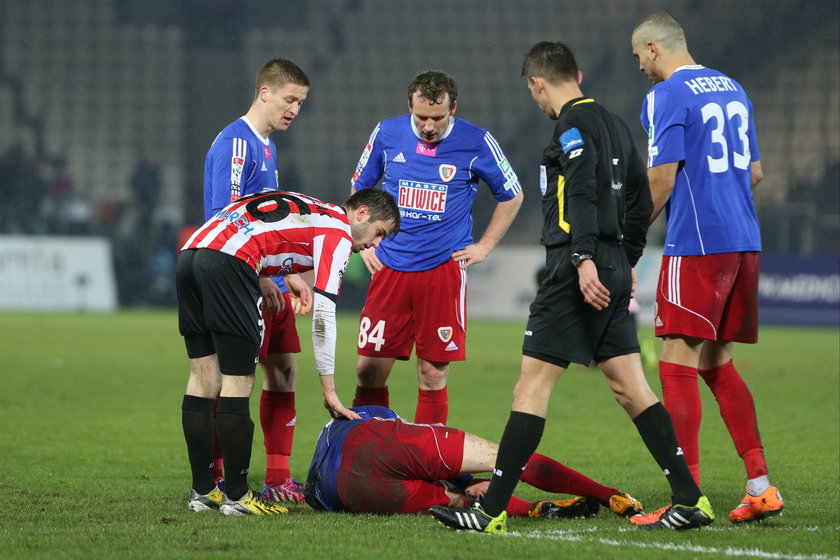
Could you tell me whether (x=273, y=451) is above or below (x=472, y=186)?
below

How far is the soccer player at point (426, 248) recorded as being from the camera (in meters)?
6.49

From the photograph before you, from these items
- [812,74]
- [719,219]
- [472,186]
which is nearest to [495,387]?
[472,186]

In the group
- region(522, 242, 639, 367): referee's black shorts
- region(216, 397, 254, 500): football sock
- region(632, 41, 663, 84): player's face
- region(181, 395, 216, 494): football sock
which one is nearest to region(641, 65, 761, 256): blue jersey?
Answer: region(632, 41, 663, 84): player's face

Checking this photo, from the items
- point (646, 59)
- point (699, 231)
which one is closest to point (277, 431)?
point (699, 231)

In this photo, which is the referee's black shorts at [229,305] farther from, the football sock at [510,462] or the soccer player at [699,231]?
the soccer player at [699,231]

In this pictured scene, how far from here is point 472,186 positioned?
680 cm

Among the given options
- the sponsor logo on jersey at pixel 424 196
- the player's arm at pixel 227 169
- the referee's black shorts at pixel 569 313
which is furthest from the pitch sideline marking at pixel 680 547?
the sponsor logo on jersey at pixel 424 196

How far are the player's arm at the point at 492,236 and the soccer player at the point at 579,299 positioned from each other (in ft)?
6.14

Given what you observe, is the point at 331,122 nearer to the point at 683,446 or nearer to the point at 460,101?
the point at 460,101

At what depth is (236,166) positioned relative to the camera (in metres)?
5.80

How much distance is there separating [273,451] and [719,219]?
269 cm

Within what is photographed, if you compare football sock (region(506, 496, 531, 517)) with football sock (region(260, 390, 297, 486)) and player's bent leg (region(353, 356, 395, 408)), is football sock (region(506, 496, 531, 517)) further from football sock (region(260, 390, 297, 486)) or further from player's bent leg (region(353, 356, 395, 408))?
player's bent leg (region(353, 356, 395, 408))

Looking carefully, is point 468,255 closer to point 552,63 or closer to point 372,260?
point 372,260

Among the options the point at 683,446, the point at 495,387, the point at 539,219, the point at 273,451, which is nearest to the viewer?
the point at 683,446
